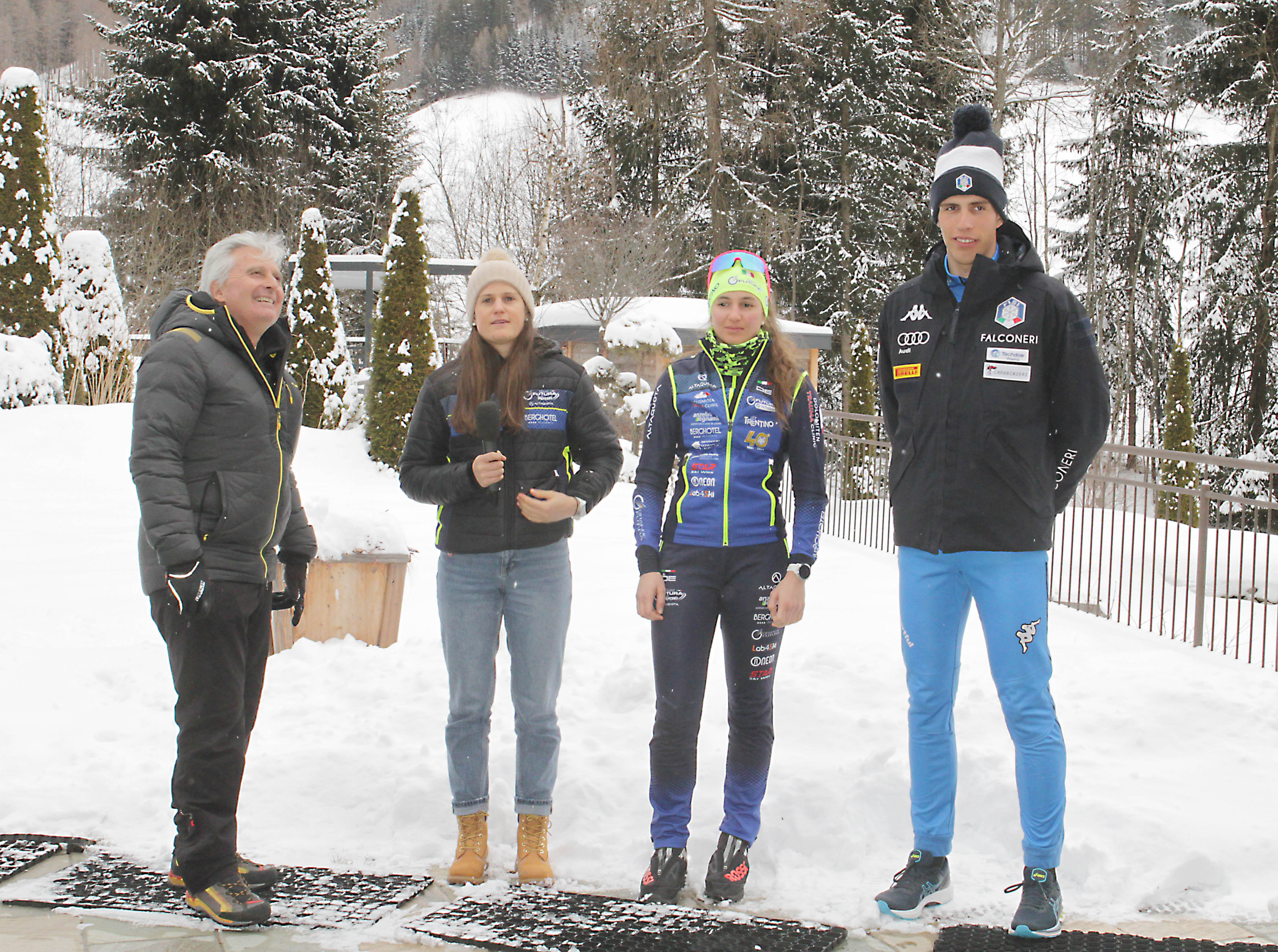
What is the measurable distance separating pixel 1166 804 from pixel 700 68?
75.1 ft

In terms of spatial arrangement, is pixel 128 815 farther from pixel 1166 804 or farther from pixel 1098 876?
pixel 1166 804

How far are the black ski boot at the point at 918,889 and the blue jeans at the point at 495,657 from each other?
1.09 metres

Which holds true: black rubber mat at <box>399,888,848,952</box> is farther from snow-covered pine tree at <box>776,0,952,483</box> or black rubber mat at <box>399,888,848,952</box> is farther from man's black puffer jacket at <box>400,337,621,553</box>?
snow-covered pine tree at <box>776,0,952,483</box>

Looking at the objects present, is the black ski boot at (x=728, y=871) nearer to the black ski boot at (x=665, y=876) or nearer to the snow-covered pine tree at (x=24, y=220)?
the black ski boot at (x=665, y=876)

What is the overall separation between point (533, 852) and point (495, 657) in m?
0.63

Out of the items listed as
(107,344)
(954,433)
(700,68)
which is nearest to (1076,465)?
(954,433)

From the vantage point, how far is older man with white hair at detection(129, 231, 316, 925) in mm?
2875

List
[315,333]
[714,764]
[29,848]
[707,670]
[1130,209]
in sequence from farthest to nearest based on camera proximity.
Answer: [1130,209] < [315,333] < [714,764] < [29,848] < [707,670]

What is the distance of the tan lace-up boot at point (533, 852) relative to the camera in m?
3.30

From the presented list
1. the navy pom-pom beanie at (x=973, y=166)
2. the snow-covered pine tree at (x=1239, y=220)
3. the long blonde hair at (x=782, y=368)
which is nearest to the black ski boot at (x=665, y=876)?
the long blonde hair at (x=782, y=368)

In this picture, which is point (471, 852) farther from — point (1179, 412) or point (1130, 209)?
point (1130, 209)

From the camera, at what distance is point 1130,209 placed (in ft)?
89.3

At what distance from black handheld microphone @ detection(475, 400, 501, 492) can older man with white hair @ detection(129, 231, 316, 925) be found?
0.58 m

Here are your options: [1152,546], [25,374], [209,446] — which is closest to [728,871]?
[209,446]
